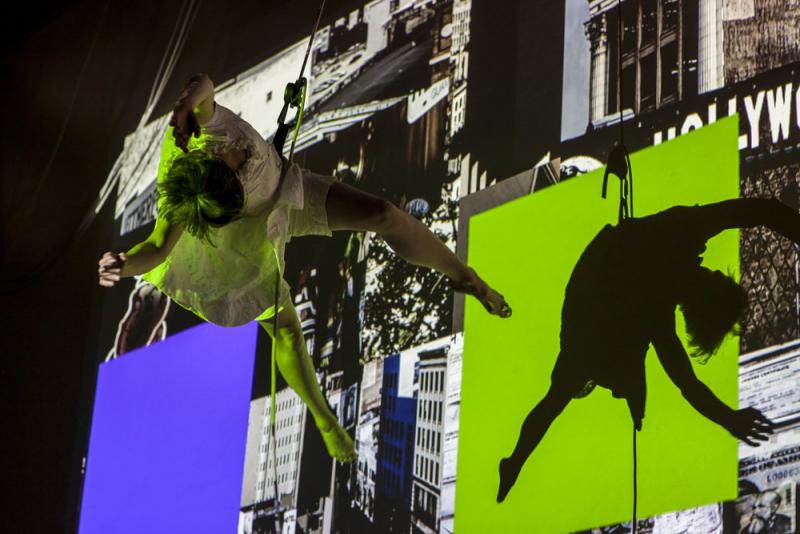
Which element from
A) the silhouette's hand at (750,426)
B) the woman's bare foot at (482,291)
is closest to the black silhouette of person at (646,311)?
the silhouette's hand at (750,426)

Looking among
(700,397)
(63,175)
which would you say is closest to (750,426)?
(700,397)

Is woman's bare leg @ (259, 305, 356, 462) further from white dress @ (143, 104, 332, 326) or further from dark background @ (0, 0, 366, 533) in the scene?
dark background @ (0, 0, 366, 533)

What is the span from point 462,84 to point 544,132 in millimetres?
437

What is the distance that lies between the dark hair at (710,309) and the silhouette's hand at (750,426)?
18cm

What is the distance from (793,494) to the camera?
252 centimetres

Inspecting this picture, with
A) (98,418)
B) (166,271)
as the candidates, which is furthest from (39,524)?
(166,271)

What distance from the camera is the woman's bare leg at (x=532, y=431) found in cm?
305

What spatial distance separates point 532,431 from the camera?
3.08 metres

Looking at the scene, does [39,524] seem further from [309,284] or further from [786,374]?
[786,374]

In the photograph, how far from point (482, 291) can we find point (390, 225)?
1.13 ft

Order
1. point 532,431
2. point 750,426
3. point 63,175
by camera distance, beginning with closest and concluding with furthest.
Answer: point 750,426 < point 532,431 < point 63,175

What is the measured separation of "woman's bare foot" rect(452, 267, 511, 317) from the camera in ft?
9.47

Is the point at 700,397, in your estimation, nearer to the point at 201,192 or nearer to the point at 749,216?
the point at 749,216

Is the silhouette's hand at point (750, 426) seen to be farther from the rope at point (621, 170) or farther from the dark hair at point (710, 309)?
the rope at point (621, 170)
